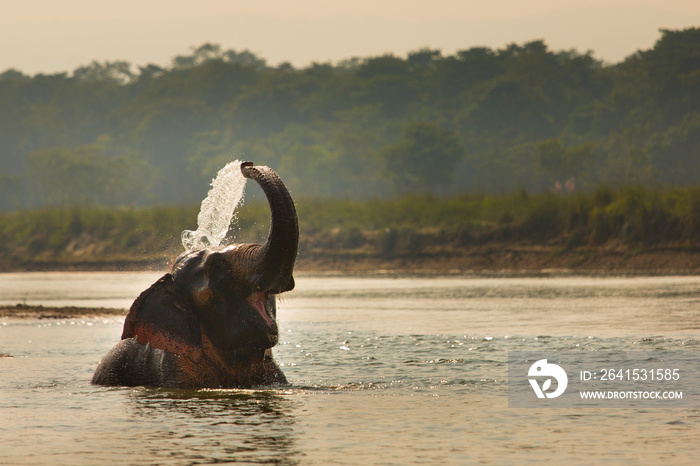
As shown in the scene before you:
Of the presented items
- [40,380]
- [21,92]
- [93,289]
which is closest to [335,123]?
[21,92]

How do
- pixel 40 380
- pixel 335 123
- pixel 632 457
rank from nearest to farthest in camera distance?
pixel 632 457 → pixel 40 380 → pixel 335 123

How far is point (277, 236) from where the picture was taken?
329 inches

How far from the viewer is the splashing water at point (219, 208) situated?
9.89m

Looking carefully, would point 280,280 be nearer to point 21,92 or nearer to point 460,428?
point 460,428

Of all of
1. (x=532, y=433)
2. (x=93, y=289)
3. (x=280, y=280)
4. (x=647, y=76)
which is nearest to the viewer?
(x=532, y=433)

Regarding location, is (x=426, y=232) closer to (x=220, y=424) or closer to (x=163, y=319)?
(x=163, y=319)

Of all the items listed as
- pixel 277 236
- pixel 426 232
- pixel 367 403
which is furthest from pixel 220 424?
pixel 426 232

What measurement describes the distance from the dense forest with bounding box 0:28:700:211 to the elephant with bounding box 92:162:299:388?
72022mm

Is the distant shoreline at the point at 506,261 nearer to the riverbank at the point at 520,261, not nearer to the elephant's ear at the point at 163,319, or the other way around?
the riverbank at the point at 520,261

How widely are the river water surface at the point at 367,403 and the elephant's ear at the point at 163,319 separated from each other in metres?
0.56

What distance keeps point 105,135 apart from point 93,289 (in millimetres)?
104255

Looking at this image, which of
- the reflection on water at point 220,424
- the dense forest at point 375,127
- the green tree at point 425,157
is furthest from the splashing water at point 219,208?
the green tree at point 425,157

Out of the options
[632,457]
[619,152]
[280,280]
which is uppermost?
[619,152]

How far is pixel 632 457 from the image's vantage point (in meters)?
7.14
